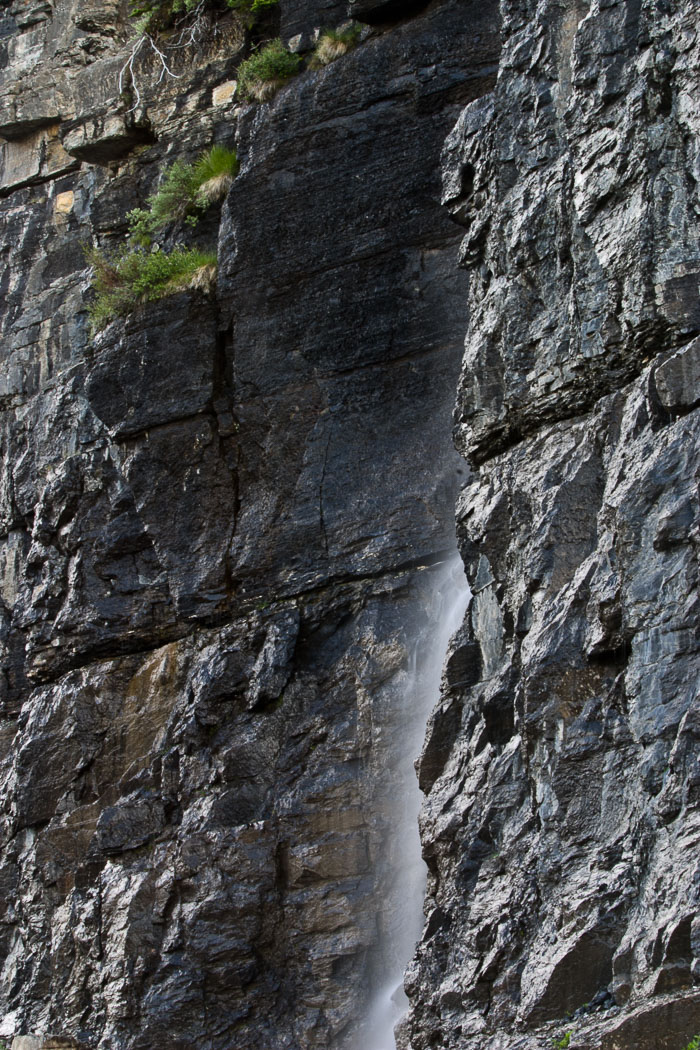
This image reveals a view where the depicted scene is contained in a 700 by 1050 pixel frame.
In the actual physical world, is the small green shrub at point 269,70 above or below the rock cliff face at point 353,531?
above

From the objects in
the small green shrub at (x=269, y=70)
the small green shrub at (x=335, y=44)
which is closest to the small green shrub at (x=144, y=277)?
the small green shrub at (x=269, y=70)

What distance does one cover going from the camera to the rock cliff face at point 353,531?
9.70 metres

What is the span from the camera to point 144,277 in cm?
1817

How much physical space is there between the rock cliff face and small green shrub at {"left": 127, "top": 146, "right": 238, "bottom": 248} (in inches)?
17.1

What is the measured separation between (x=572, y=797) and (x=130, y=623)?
9.02 metres

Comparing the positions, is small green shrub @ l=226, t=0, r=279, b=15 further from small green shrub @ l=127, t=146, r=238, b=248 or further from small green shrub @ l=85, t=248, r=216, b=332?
small green shrub @ l=85, t=248, r=216, b=332

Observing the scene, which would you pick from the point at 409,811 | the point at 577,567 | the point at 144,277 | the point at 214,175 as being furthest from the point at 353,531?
the point at 214,175

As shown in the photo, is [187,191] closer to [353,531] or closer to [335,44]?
[335,44]

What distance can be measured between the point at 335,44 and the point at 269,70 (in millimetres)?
1046

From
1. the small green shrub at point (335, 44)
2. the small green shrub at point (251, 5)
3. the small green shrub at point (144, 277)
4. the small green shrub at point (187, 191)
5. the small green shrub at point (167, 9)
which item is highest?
the small green shrub at point (167, 9)

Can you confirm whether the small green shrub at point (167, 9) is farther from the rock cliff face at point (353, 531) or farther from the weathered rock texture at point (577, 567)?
the weathered rock texture at point (577, 567)

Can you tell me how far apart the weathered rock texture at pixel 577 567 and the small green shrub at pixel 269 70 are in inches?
232

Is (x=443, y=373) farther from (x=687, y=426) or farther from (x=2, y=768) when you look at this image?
(x=2, y=768)

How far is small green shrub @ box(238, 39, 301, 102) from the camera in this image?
59.3ft
